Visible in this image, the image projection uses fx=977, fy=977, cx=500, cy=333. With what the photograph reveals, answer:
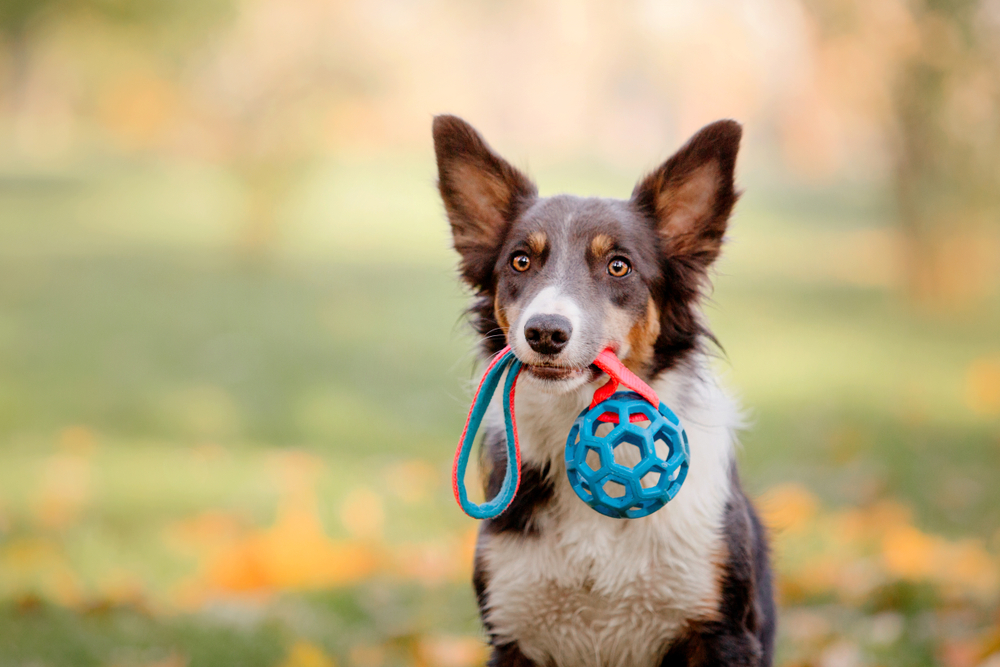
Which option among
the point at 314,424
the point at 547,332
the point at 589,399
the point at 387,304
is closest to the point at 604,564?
the point at 589,399

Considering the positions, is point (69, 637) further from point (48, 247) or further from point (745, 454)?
point (48, 247)

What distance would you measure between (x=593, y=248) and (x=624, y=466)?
75cm

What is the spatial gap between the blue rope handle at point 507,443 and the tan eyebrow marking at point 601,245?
0.45 m

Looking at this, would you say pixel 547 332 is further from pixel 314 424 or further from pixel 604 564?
pixel 314 424

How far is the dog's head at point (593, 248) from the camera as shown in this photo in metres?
3.11

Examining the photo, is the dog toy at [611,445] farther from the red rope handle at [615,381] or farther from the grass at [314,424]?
the grass at [314,424]

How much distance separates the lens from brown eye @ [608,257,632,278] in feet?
10.6

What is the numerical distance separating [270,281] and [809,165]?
936 cm

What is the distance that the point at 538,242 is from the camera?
3242mm

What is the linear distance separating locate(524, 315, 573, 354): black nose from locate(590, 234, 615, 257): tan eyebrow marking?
0.42 metres

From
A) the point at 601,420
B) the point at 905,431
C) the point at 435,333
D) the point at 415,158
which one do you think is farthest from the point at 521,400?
→ the point at 415,158

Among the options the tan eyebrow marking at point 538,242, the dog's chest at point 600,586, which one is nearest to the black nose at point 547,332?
the tan eyebrow marking at point 538,242

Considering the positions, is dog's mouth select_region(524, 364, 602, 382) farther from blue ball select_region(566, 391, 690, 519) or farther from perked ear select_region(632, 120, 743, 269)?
perked ear select_region(632, 120, 743, 269)

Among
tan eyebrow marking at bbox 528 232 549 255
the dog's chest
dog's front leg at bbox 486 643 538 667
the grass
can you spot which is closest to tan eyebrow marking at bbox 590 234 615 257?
tan eyebrow marking at bbox 528 232 549 255
